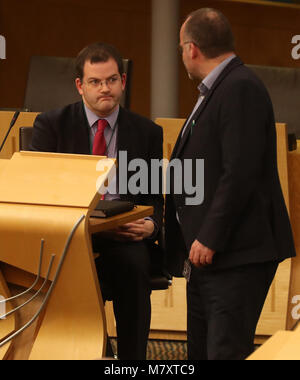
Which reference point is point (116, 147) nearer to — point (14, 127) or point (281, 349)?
point (14, 127)

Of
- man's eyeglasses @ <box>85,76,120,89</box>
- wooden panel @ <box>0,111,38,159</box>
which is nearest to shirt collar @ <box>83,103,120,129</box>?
man's eyeglasses @ <box>85,76,120,89</box>

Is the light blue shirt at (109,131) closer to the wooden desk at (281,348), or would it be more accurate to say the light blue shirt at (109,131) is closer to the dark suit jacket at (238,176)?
the dark suit jacket at (238,176)

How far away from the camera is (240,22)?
6234mm

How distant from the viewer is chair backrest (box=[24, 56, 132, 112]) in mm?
4273

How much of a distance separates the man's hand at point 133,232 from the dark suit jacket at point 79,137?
0.29ft

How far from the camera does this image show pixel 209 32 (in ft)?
6.59

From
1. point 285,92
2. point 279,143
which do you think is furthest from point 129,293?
point 285,92

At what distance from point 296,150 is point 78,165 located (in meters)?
1.43

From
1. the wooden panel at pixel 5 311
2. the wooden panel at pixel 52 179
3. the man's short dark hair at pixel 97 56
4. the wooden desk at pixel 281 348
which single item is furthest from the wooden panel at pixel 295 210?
the wooden desk at pixel 281 348

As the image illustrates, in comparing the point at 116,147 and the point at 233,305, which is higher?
the point at 116,147

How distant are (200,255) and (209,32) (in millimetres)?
634

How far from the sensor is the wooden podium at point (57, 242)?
6.15 ft

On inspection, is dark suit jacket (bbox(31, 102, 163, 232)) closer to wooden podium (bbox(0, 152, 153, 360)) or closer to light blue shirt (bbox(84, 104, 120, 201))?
light blue shirt (bbox(84, 104, 120, 201))

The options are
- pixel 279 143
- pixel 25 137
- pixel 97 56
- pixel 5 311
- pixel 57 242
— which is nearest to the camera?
pixel 57 242
